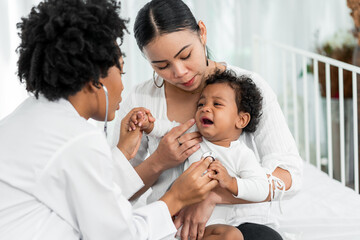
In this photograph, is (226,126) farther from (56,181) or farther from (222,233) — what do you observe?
(56,181)

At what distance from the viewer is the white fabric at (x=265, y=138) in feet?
5.05

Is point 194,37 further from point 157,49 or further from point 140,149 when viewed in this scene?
point 140,149

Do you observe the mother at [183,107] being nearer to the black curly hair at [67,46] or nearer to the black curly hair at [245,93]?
the black curly hair at [245,93]

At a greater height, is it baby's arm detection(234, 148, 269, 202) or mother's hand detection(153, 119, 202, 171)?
mother's hand detection(153, 119, 202, 171)

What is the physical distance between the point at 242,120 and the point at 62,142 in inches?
27.1

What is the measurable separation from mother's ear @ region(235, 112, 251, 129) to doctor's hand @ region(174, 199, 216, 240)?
27 centimetres

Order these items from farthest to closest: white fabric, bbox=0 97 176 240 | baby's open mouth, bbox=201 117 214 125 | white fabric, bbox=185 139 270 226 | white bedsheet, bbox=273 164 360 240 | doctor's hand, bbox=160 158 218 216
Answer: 1. white bedsheet, bbox=273 164 360 240
2. baby's open mouth, bbox=201 117 214 125
3. white fabric, bbox=185 139 270 226
4. doctor's hand, bbox=160 158 218 216
5. white fabric, bbox=0 97 176 240

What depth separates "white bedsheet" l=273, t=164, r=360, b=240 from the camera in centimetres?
174

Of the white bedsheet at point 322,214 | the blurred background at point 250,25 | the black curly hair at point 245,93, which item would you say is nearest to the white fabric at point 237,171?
the black curly hair at point 245,93

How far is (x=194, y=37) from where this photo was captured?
150 centimetres

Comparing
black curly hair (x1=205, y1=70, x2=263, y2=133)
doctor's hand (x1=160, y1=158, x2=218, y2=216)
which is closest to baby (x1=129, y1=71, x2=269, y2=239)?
black curly hair (x1=205, y1=70, x2=263, y2=133)

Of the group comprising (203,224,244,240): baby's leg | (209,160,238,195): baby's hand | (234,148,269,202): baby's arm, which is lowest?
(203,224,244,240): baby's leg

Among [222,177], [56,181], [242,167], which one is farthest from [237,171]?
[56,181]

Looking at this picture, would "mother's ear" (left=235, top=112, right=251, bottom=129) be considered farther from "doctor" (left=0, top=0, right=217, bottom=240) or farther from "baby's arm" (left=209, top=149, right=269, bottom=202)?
"doctor" (left=0, top=0, right=217, bottom=240)
